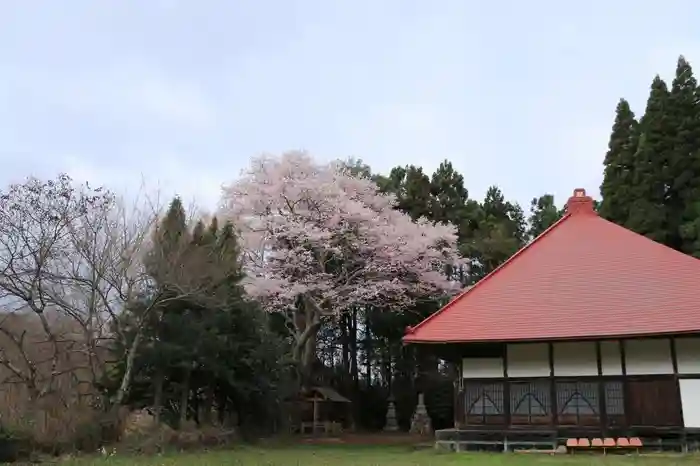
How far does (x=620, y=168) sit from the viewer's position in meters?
23.7

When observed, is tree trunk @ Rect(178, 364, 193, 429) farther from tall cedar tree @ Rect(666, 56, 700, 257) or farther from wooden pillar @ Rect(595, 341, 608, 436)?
tall cedar tree @ Rect(666, 56, 700, 257)

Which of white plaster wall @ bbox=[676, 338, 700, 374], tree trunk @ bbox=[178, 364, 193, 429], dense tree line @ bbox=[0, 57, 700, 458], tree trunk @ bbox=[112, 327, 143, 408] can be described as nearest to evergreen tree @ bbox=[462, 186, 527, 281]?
dense tree line @ bbox=[0, 57, 700, 458]

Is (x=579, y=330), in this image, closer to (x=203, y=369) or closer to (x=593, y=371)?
(x=593, y=371)

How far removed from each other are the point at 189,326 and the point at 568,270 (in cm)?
878

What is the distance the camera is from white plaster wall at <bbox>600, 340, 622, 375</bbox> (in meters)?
14.2

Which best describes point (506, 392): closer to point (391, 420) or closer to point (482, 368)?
point (482, 368)

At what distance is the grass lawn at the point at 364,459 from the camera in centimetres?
1136

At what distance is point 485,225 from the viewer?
1080 inches

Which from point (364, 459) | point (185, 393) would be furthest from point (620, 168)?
point (185, 393)

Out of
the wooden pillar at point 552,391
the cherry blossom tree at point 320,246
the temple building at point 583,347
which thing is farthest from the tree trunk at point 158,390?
the wooden pillar at point 552,391

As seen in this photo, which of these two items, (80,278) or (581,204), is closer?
(80,278)

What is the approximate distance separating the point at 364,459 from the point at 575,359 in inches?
201

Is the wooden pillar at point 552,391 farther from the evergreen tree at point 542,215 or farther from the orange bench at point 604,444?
the evergreen tree at point 542,215

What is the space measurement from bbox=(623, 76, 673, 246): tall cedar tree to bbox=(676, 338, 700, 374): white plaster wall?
902 cm
